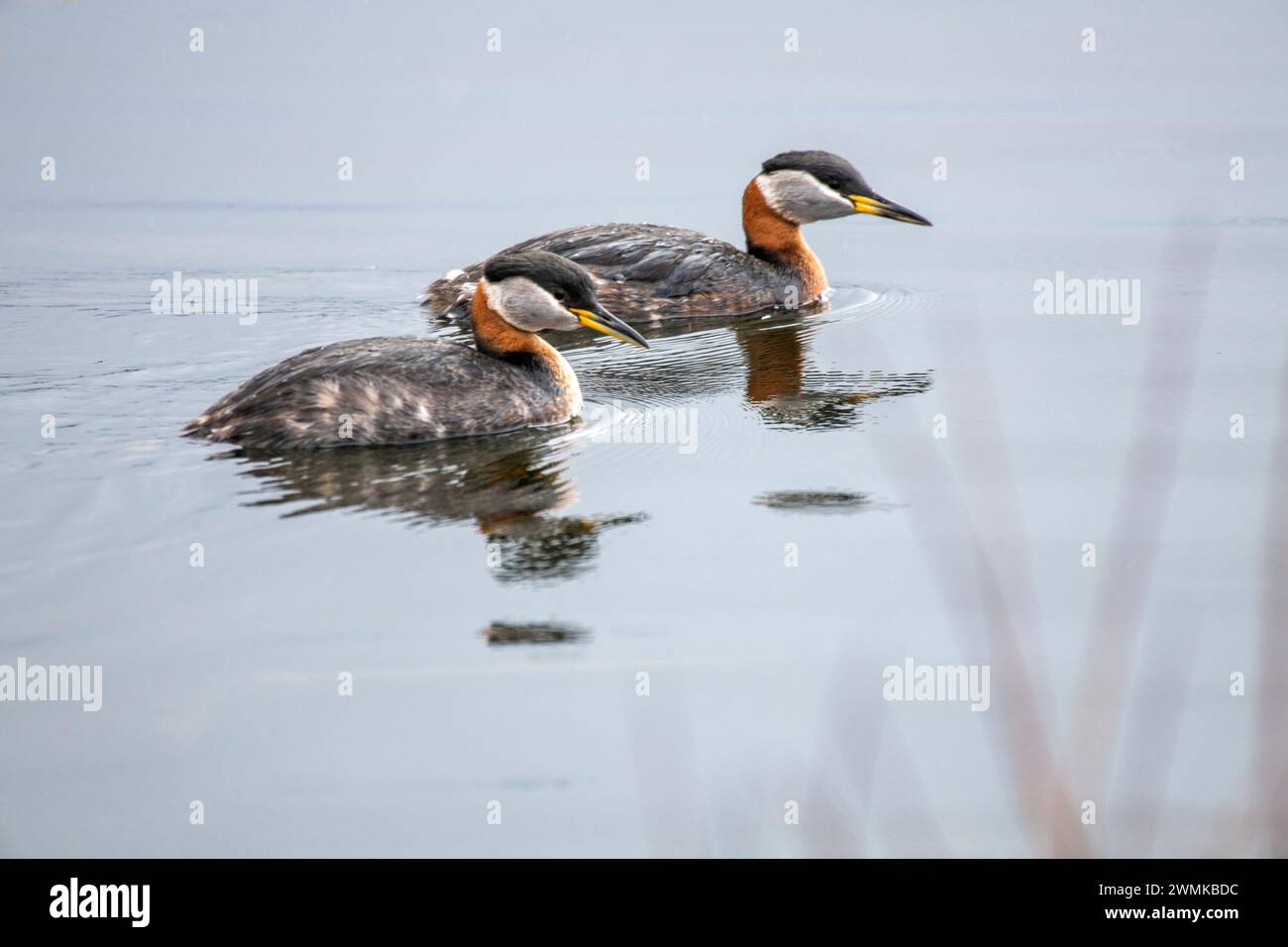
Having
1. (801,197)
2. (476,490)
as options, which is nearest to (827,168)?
(801,197)

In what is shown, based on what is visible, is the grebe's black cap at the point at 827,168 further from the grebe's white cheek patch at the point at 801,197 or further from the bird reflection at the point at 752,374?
the bird reflection at the point at 752,374

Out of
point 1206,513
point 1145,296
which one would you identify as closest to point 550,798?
point 1206,513

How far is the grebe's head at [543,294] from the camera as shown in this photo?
10609 mm

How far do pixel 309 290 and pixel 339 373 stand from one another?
472 cm

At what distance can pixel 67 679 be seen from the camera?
6.71 meters

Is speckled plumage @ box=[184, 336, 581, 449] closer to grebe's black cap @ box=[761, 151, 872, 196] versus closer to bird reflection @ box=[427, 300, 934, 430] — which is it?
bird reflection @ box=[427, 300, 934, 430]

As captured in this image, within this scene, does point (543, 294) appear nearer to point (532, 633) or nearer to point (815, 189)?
point (532, 633)

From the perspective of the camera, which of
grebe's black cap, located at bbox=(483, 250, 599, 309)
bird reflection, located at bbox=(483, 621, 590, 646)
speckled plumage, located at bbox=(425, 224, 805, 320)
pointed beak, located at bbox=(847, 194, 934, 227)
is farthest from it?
pointed beak, located at bbox=(847, 194, 934, 227)

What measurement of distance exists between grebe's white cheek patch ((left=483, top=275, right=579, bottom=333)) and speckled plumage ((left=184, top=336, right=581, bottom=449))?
36cm

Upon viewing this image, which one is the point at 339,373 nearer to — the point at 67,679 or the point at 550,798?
the point at 67,679

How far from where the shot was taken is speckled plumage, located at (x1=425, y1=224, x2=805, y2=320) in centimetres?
1388

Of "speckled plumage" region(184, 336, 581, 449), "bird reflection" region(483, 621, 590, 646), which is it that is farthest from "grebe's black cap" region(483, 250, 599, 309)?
"bird reflection" region(483, 621, 590, 646)

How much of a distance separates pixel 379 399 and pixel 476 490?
1.07m

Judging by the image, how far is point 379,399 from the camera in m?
9.82
